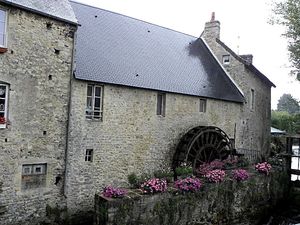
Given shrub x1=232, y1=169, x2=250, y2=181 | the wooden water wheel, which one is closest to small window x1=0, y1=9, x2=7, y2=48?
the wooden water wheel

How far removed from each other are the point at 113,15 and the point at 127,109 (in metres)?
5.85

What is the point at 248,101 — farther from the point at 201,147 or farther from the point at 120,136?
the point at 120,136

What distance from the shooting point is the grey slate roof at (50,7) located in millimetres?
9502

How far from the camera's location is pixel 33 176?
32.7 feet

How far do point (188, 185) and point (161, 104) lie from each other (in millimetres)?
5051

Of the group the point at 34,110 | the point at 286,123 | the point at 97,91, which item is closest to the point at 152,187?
the point at 34,110

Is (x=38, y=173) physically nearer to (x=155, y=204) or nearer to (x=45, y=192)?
(x=45, y=192)

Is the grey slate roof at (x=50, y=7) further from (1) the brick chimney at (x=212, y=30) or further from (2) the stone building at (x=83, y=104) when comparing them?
(1) the brick chimney at (x=212, y=30)

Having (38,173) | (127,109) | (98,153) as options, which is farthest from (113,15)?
(38,173)

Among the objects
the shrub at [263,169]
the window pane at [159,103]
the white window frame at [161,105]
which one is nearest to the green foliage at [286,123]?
the shrub at [263,169]

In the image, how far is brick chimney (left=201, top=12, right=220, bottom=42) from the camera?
19.8 meters

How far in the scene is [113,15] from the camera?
15.9 meters

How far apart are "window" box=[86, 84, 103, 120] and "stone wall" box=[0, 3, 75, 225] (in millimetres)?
875

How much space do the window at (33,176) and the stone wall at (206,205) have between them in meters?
2.65
